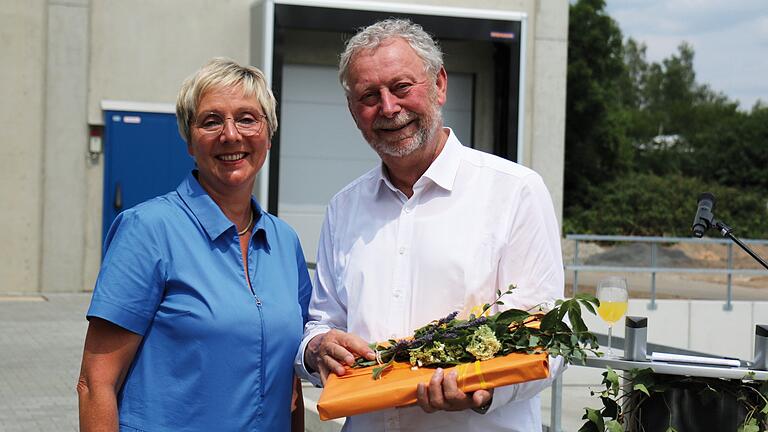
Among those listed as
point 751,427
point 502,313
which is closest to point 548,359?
point 502,313

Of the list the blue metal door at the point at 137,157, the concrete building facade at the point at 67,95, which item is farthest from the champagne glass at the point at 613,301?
the concrete building facade at the point at 67,95

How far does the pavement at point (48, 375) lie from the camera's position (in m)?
6.76

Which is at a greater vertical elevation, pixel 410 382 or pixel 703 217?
pixel 703 217

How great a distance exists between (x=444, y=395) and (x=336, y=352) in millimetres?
382

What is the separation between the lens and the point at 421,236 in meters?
3.15

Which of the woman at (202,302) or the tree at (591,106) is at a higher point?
the tree at (591,106)

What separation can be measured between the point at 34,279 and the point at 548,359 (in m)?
12.4

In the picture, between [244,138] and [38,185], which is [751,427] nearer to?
[244,138]

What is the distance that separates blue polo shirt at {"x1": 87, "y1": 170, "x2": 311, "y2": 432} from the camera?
3014 mm

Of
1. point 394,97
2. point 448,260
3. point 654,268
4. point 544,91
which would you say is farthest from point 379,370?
point 544,91

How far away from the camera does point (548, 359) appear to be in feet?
9.21

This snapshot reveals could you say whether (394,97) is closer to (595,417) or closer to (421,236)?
(421,236)

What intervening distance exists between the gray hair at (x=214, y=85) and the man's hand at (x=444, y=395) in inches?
39.5

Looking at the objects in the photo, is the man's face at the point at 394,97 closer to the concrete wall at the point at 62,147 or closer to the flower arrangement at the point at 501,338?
the flower arrangement at the point at 501,338
